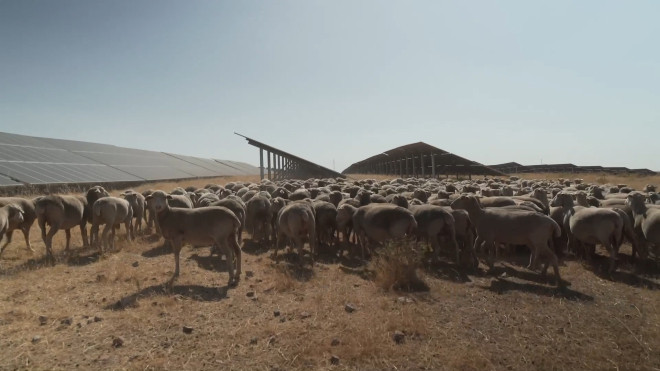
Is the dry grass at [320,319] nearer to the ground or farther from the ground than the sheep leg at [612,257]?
nearer to the ground

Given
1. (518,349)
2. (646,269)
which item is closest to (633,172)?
(646,269)

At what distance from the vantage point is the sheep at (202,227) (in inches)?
323

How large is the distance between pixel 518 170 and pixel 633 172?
19.3 metres

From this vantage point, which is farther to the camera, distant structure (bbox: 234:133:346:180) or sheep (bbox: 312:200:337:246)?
distant structure (bbox: 234:133:346:180)

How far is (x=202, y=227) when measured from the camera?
325 inches

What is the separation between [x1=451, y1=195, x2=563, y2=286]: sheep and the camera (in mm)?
8461

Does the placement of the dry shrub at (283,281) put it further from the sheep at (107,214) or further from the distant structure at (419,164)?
the distant structure at (419,164)

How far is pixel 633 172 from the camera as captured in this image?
46.5 m

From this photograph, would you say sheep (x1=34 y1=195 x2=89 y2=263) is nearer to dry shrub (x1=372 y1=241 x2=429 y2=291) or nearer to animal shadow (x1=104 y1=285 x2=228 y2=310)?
animal shadow (x1=104 y1=285 x2=228 y2=310)

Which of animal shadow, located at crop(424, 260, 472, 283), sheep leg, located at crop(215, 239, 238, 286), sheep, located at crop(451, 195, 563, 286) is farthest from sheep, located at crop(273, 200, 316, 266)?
sheep, located at crop(451, 195, 563, 286)

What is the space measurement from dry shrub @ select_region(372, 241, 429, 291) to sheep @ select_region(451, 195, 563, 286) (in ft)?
7.56

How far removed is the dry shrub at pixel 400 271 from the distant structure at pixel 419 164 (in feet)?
106

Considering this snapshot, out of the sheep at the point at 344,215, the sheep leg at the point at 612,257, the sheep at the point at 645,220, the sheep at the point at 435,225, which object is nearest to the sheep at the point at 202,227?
the sheep at the point at 344,215

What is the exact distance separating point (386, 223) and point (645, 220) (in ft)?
22.5
